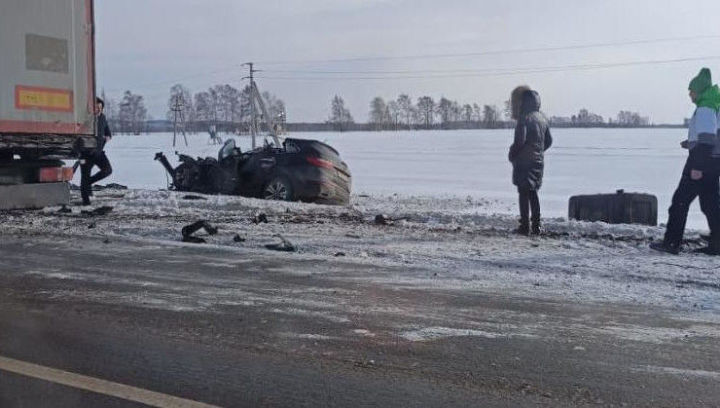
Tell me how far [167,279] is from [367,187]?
1646cm

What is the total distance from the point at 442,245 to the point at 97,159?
660 cm

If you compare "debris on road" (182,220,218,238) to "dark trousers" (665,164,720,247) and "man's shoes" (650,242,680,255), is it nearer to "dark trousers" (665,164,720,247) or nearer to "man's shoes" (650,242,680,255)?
"man's shoes" (650,242,680,255)

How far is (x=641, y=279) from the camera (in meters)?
7.02

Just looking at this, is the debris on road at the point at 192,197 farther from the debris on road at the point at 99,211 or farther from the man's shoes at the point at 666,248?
the man's shoes at the point at 666,248

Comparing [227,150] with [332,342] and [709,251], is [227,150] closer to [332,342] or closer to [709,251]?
[709,251]

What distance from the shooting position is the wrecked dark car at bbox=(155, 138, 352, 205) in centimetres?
1377

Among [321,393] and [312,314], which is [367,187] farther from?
[321,393]

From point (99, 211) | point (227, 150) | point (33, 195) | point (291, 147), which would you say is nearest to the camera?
point (33, 195)

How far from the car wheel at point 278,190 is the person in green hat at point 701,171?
728cm

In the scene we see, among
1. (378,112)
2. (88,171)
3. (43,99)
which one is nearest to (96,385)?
(43,99)

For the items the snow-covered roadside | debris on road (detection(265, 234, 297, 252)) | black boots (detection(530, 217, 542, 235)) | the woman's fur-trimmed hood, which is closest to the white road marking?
the snow-covered roadside

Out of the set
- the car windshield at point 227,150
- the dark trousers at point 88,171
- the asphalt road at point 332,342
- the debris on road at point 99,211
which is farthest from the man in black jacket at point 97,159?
the asphalt road at point 332,342

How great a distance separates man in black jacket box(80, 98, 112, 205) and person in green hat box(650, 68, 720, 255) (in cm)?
762

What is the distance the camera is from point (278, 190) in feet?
46.3
